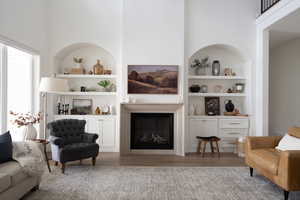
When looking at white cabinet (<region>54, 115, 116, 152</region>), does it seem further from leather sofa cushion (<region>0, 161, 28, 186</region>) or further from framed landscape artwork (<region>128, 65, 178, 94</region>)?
leather sofa cushion (<region>0, 161, 28, 186</region>)

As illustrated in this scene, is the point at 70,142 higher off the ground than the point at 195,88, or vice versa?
the point at 195,88

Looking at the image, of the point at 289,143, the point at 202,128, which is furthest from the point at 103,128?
the point at 289,143

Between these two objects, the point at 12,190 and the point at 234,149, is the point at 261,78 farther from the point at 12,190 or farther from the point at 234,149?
the point at 12,190

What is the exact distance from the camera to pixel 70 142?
4598 mm

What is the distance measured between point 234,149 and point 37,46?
5464mm

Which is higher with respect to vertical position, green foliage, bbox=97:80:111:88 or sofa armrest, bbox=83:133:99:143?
green foliage, bbox=97:80:111:88

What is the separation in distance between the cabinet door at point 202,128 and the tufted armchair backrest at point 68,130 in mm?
2775

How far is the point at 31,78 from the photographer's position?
522 cm

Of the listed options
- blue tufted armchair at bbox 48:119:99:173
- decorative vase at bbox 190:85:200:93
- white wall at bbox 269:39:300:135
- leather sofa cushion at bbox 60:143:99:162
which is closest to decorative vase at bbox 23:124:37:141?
blue tufted armchair at bbox 48:119:99:173

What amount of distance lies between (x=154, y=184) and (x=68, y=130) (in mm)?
2164

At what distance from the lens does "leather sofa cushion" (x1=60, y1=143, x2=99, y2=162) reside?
4.08 meters

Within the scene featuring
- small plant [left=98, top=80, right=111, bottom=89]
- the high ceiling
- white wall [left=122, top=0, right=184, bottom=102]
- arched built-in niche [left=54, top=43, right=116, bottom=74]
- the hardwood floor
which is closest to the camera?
the high ceiling

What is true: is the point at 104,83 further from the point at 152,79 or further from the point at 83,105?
the point at 152,79

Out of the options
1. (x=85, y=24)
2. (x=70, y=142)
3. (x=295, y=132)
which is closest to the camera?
(x=295, y=132)
